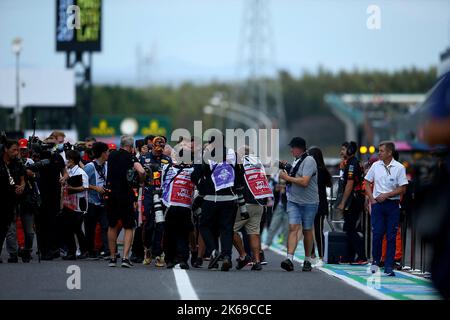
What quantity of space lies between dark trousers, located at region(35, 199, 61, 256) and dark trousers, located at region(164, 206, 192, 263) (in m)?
2.43

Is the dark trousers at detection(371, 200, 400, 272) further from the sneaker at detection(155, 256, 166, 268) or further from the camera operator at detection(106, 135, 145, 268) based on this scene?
the camera operator at detection(106, 135, 145, 268)

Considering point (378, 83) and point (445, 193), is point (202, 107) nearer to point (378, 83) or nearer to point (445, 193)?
point (378, 83)

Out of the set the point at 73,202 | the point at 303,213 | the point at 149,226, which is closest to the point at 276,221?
the point at 73,202

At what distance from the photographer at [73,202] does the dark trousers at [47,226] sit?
0.21 meters

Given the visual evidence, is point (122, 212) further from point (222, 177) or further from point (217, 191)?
point (222, 177)

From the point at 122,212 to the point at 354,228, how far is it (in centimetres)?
391

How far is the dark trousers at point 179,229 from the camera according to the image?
1714cm

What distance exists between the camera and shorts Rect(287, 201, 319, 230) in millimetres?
17141

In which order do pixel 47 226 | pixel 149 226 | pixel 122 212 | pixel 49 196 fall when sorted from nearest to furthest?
pixel 122 212, pixel 149 226, pixel 47 226, pixel 49 196

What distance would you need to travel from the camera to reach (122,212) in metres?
17.3

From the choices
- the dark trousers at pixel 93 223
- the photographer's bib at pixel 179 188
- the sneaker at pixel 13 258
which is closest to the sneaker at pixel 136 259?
the dark trousers at pixel 93 223
